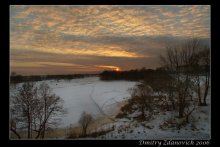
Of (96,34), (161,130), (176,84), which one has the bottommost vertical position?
(161,130)

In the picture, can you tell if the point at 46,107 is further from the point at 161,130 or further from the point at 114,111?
the point at 161,130

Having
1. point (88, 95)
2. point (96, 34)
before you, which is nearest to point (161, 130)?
point (88, 95)

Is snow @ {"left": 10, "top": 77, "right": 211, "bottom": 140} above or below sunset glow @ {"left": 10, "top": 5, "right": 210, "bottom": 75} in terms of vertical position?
below

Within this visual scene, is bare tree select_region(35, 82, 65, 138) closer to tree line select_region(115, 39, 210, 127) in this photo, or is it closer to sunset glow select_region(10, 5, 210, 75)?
sunset glow select_region(10, 5, 210, 75)

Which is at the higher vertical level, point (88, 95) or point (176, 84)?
point (176, 84)

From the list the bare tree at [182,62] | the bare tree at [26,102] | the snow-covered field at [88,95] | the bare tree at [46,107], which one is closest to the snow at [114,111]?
the snow-covered field at [88,95]

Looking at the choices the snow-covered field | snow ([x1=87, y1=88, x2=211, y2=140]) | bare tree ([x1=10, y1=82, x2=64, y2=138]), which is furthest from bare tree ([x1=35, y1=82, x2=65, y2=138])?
snow ([x1=87, y1=88, x2=211, y2=140])

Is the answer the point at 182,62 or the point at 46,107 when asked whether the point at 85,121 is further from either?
the point at 182,62

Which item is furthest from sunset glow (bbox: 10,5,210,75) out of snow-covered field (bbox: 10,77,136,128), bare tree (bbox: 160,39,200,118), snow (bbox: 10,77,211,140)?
snow (bbox: 10,77,211,140)

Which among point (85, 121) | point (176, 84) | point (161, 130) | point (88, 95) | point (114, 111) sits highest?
point (176, 84)

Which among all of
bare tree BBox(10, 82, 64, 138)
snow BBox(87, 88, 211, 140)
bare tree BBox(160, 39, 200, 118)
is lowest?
snow BBox(87, 88, 211, 140)

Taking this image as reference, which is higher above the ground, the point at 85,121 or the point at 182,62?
the point at 182,62

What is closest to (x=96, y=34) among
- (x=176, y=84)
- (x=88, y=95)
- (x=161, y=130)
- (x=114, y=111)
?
(x=88, y=95)

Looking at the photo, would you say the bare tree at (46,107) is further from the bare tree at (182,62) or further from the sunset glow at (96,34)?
the bare tree at (182,62)
